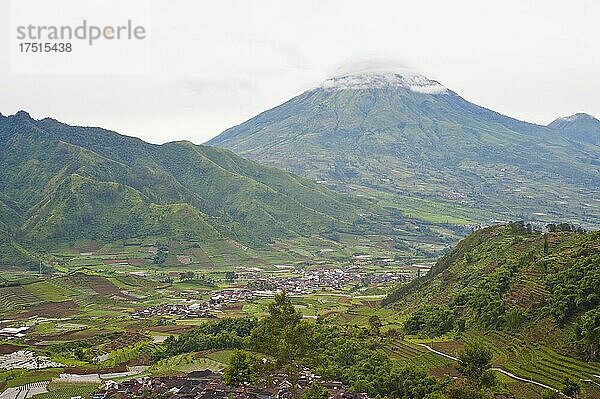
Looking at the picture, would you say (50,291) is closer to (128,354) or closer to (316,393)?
(128,354)

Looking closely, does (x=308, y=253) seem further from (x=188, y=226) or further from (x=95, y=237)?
(x=95, y=237)

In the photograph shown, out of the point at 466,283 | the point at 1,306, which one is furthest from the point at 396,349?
the point at 1,306

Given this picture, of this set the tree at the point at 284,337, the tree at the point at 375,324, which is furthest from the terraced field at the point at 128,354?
the tree at the point at 284,337

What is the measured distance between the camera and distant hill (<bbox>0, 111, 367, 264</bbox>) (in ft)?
366

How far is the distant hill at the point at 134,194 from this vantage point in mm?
111562

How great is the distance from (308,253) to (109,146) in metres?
72.5

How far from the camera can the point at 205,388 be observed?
34906 mm

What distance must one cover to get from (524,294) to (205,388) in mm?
20287

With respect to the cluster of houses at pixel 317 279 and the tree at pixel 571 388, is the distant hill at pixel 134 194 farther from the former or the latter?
the tree at pixel 571 388

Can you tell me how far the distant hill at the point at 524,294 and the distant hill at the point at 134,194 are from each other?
227 ft

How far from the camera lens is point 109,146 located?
158500 millimetres

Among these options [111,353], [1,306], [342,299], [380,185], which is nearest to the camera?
[111,353]

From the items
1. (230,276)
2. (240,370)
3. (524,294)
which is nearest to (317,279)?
(230,276)

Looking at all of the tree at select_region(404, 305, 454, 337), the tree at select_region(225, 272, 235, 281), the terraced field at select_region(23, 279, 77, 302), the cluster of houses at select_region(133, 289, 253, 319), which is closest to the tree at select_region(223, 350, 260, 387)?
the tree at select_region(404, 305, 454, 337)
